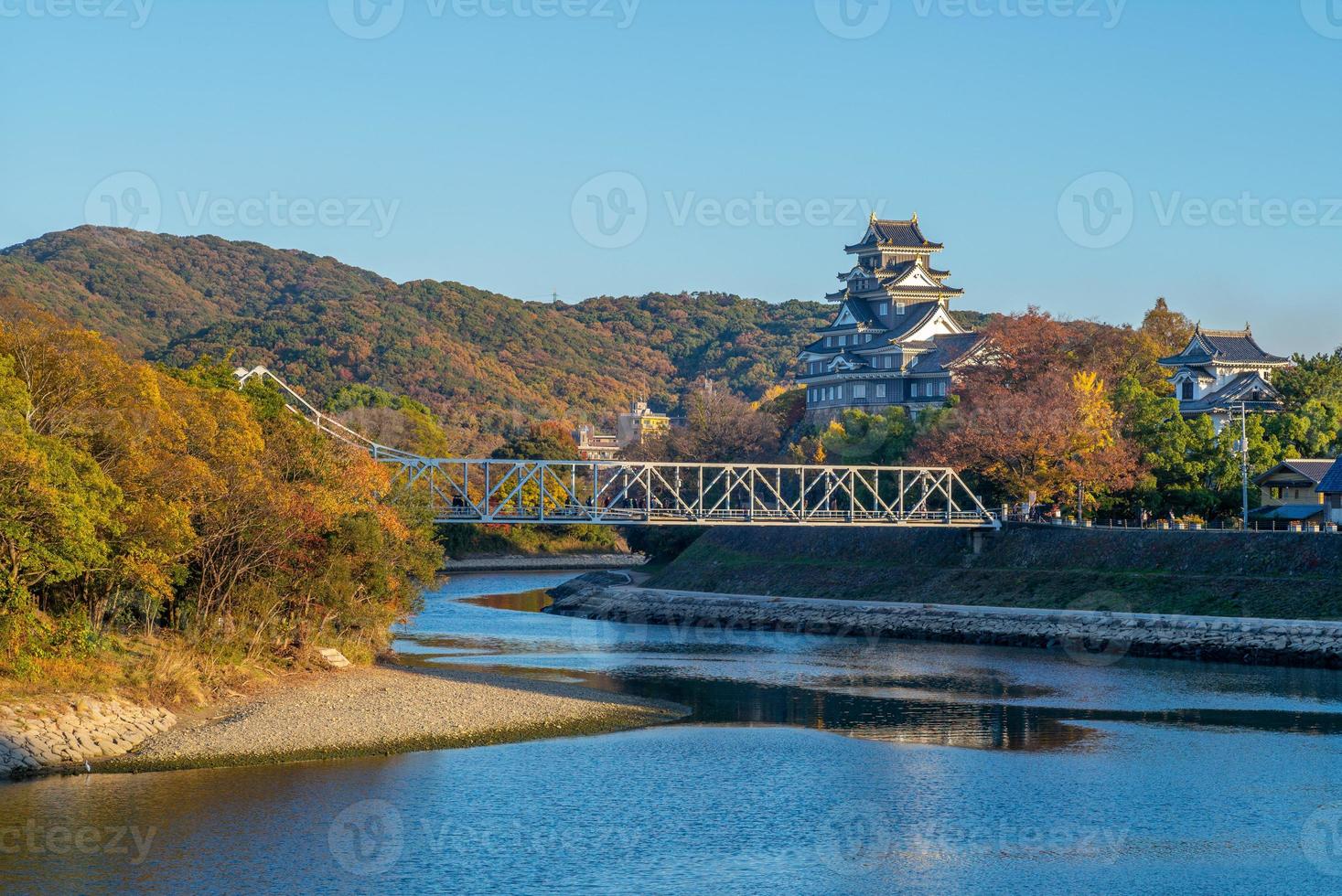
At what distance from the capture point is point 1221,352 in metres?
81.9

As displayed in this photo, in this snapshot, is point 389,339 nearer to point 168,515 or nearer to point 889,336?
point 889,336

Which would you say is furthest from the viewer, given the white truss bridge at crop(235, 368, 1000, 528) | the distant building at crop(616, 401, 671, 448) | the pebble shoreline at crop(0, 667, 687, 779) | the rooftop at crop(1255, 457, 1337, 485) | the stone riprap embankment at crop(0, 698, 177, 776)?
the distant building at crop(616, 401, 671, 448)

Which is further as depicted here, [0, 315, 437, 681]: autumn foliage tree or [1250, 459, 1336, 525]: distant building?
[1250, 459, 1336, 525]: distant building

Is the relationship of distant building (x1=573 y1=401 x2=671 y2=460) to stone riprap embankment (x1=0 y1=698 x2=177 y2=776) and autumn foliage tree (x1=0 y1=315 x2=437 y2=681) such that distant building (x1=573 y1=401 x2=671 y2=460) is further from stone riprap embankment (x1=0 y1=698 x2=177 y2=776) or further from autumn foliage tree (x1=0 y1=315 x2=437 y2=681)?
stone riprap embankment (x1=0 y1=698 x2=177 y2=776)

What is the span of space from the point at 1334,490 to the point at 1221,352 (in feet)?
78.6

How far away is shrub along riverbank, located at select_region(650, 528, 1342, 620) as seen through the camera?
50875 mm

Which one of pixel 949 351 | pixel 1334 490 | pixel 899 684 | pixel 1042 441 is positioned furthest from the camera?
pixel 949 351

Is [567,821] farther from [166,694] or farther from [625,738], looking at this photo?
[166,694]

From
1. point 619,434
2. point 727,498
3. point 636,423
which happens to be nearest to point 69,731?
point 727,498

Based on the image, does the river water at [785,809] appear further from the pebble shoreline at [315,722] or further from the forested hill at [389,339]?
the forested hill at [389,339]

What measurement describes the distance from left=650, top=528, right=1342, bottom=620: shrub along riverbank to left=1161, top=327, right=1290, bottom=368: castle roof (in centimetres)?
2344

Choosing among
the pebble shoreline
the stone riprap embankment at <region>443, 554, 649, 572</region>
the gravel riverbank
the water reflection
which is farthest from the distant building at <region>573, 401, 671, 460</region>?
the pebble shoreline

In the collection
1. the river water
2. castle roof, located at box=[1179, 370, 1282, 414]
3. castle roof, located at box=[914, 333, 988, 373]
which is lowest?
the river water

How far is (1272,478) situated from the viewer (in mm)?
64375
